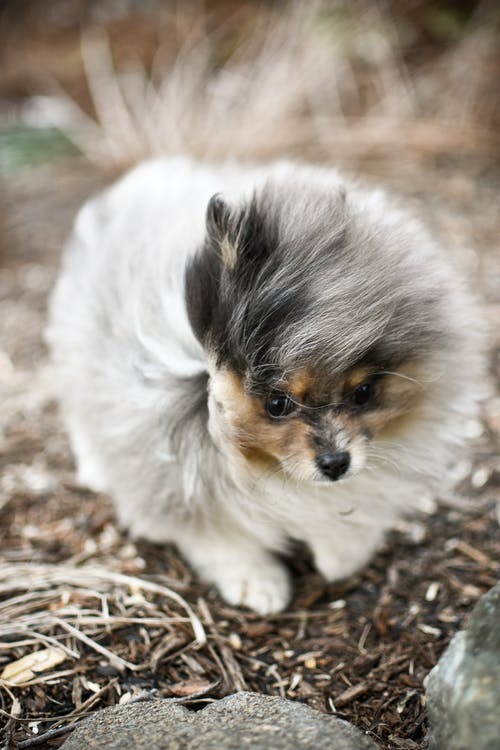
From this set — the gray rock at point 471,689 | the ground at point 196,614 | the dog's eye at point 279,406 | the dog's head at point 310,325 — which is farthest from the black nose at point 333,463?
the ground at point 196,614

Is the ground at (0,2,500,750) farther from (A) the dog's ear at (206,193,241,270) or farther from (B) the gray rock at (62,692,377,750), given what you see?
(A) the dog's ear at (206,193,241,270)

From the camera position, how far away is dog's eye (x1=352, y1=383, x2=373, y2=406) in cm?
Result: 244

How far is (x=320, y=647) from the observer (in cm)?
272

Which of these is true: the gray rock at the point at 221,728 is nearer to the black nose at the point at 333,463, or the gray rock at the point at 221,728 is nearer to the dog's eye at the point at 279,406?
the black nose at the point at 333,463

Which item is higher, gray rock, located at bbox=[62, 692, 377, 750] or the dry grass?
the dry grass

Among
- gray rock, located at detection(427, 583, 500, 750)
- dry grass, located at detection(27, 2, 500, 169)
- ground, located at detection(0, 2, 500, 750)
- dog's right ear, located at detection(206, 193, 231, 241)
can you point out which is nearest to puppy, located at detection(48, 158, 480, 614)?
dog's right ear, located at detection(206, 193, 231, 241)

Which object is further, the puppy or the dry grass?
the dry grass

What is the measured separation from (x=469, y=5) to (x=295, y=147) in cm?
279

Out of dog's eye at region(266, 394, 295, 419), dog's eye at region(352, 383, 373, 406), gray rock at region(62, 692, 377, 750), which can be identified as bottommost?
gray rock at region(62, 692, 377, 750)

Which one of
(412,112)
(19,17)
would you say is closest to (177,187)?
(412,112)

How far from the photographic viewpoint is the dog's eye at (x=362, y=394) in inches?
96.0

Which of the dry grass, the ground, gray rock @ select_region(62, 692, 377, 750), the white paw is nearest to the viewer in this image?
gray rock @ select_region(62, 692, 377, 750)

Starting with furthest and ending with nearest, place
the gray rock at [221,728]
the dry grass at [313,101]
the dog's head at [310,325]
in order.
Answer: the dry grass at [313,101] → the dog's head at [310,325] → the gray rock at [221,728]

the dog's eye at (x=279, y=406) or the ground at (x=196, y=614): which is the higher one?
the dog's eye at (x=279, y=406)
